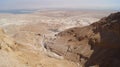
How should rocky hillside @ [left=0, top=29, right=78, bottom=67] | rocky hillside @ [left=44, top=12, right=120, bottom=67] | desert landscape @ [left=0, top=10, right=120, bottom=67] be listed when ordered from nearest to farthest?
rocky hillside @ [left=0, top=29, right=78, bottom=67], desert landscape @ [left=0, top=10, right=120, bottom=67], rocky hillside @ [left=44, top=12, right=120, bottom=67]

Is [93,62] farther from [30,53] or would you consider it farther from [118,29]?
[30,53]

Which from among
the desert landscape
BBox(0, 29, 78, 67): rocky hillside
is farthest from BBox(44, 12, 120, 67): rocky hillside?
BBox(0, 29, 78, 67): rocky hillside

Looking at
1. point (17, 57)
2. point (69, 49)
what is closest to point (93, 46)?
point (69, 49)

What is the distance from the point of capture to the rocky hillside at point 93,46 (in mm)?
25641

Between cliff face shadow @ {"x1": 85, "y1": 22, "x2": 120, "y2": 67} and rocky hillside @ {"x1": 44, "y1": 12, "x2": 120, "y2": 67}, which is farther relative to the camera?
rocky hillside @ {"x1": 44, "y1": 12, "x2": 120, "y2": 67}

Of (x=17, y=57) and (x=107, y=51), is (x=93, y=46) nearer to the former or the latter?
(x=107, y=51)

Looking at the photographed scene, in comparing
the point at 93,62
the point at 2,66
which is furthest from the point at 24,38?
the point at 2,66

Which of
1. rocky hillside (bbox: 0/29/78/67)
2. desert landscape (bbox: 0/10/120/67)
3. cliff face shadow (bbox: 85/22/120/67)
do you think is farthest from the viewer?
cliff face shadow (bbox: 85/22/120/67)

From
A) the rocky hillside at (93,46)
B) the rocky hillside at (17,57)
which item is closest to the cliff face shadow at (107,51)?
the rocky hillside at (93,46)

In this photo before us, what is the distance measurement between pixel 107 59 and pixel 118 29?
3179 mm

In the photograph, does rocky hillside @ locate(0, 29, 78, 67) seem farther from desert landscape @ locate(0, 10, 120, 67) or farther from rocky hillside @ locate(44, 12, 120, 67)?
rocky hillside @ locate(44, 12, 120, 67)

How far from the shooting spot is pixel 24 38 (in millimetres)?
33656

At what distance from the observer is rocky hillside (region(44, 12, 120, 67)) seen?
84.1 feet

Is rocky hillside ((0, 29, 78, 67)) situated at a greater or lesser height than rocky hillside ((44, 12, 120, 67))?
greater
